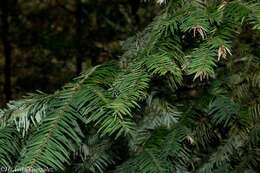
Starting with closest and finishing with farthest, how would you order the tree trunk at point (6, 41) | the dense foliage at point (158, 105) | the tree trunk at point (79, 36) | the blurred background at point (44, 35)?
the dense foliage at point (158, 105) < the tree trunk at point (79, 36) < the blurred background at point (44, 35) < the tree trunk at point (6, 41)

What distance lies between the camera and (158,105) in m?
0.96

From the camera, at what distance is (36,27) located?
3.41m

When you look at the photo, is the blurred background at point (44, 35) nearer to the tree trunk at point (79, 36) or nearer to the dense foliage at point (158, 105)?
the tree trunk at point (79, 36)

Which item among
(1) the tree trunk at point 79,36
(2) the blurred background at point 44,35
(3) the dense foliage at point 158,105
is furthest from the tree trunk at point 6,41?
(3) the dense foliage at point 158,105

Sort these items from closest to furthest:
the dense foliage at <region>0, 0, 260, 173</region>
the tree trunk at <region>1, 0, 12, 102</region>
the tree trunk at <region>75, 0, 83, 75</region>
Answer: the dense foliage at <region>0, 0, 260, 173</region>
the tree trunk at <region>75, 0, 83, 75</region>
the tree trunk at <region>1, 0, 12, 102</region>

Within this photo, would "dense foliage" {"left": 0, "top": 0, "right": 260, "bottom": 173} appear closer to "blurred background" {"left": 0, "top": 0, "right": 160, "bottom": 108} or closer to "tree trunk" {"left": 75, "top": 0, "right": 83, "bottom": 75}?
"tree trunk" {"left": 75, "top": 0, "right": 83, "bottom": 75}

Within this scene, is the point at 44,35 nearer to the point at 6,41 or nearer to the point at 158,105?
the point at 6,41

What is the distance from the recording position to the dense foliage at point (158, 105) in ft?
1.69

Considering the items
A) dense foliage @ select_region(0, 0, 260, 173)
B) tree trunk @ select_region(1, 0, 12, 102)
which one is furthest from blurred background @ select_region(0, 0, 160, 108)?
dense foliage @ select_region(0, 0, 260, 173)

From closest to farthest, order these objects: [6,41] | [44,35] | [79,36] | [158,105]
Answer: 1. [158,105]
2. [79,36]
3. [44,35]
4. [6,41]

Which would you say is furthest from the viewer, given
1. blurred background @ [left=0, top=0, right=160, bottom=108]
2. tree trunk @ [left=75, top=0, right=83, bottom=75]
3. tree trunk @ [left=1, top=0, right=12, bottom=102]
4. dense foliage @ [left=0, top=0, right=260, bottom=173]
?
tree trunk @ [left=1, top=0, right=12, bottom=102]

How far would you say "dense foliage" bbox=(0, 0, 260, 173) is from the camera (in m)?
0.52

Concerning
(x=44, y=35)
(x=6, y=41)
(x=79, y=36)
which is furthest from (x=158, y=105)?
(x=6, y=41)

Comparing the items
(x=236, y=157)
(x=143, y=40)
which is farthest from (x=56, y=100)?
(x=236, y=157)
